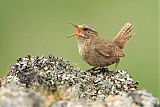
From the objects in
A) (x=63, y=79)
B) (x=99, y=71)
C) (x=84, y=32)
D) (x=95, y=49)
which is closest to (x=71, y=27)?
(x=84, y=32)

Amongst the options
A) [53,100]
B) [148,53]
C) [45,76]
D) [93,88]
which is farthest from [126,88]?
[148,53]

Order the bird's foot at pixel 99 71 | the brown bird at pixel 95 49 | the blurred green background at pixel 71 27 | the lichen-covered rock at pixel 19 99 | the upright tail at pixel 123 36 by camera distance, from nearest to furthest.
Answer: the lichen-covered rock at pixel 19 99 < the bird's foot at pixel 99 71 < the brown bird at pixel 95 49 < the upright tail at pixel 123 36 < the blurred green background at pixel 71 27

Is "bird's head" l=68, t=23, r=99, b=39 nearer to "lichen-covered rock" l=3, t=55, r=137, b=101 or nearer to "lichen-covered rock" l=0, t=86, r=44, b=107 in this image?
"lichen-covered rock" l=3, t=55, r=137, b=101

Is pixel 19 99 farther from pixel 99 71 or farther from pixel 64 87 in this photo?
pixel 99 71

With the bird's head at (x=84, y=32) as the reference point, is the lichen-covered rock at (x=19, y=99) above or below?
below

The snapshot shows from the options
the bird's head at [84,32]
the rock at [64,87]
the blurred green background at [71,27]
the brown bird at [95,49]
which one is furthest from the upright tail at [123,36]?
the blurred green background at [71,27]

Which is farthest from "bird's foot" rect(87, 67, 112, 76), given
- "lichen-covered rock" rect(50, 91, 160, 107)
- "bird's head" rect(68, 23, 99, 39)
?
"lichen-covered rock" rect(50, 91, 160, 107)

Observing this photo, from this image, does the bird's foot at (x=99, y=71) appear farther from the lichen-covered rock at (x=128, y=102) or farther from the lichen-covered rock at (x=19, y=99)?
the lichen-covered rock at (x=19, y=99)
